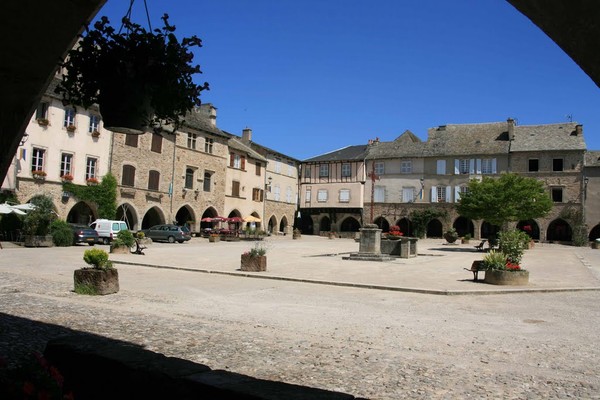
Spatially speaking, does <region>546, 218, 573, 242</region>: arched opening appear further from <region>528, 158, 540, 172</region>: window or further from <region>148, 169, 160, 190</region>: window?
<region>148, 169, 160, 190</region>: window

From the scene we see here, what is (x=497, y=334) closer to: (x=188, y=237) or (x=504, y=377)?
(x=504, y=377)

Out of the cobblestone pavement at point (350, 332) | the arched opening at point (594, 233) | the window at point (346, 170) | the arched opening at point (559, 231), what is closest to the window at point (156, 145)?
the window at point (346, 170)

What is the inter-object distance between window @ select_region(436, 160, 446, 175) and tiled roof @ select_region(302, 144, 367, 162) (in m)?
8.35

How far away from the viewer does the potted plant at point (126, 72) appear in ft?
10.3

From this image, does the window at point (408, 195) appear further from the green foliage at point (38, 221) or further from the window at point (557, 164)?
the green foliage at point (38, 221)

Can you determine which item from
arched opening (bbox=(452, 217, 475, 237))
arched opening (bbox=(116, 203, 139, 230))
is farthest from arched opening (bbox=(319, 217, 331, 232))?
arched opening (bbox=(116, 203, 139, 230))

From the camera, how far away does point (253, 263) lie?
A: 48.7 ft

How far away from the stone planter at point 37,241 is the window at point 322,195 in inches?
1375

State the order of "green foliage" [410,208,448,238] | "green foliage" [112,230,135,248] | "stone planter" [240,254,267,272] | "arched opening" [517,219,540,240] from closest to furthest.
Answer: "stone planter" [240,254,267,272]
"green foliage" [112,230,135,248]
"arched opening" [517,219,540,240]
"green foliage" [410,208,448,238]

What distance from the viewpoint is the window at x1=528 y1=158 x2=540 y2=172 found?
46.0 m

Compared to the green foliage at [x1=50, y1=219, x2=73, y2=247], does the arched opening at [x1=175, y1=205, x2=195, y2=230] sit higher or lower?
higher

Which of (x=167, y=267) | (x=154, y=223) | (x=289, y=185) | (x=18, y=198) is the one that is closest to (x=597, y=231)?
(x=289, y=185)

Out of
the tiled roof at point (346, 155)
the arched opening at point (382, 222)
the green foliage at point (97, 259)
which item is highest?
the tiled roof at point (346, 155)

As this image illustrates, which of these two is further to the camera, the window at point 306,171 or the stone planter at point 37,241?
the window at point 306,171
